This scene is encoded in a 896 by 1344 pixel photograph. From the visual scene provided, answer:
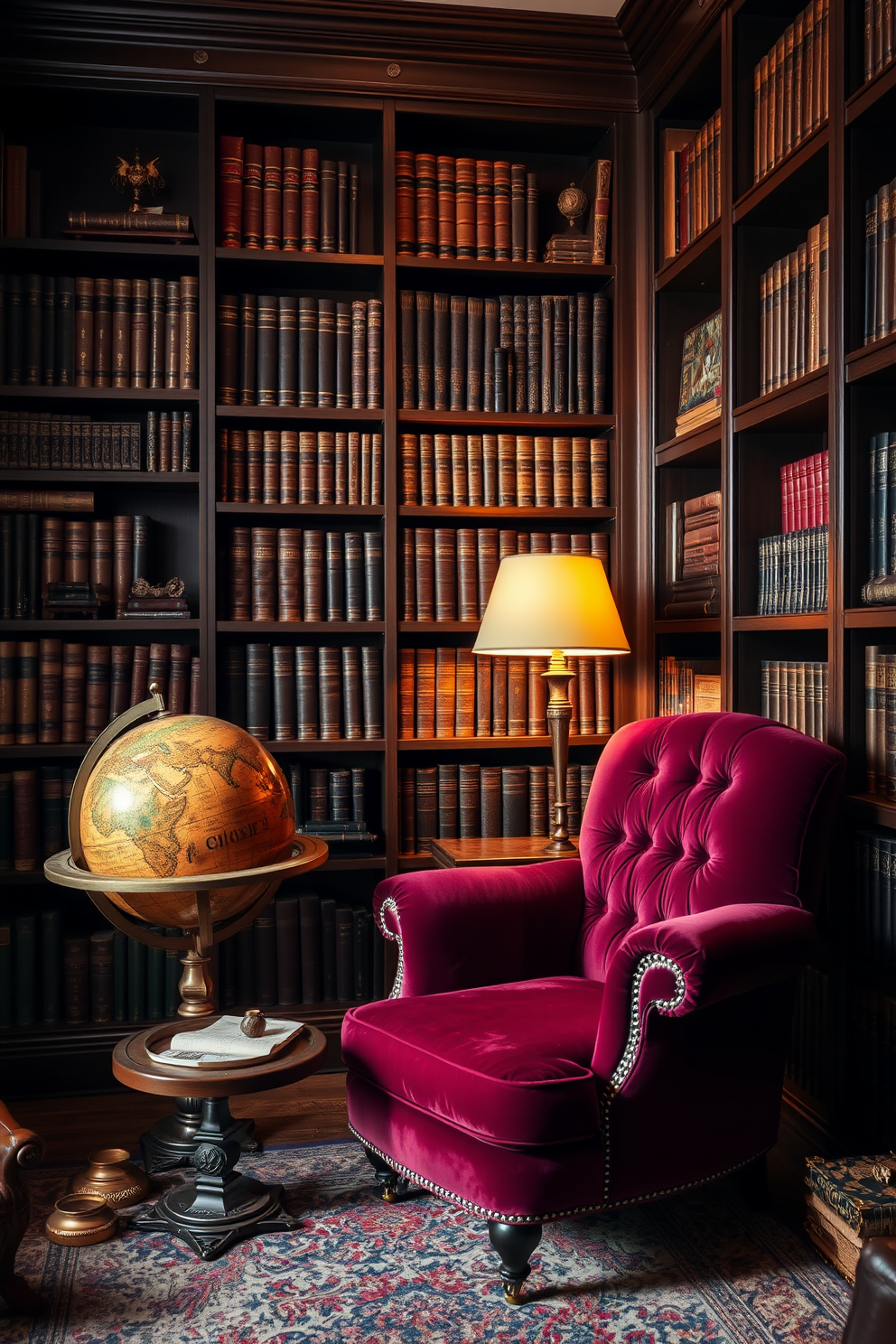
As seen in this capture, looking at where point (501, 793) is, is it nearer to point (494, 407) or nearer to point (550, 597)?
point (550, 597)

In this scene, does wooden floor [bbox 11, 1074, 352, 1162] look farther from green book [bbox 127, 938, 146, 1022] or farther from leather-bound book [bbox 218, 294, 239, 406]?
leather-bound book [bbox 218, 294, 239, 406]

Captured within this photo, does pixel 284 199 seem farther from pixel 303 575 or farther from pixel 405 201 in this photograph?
pixel 303 575

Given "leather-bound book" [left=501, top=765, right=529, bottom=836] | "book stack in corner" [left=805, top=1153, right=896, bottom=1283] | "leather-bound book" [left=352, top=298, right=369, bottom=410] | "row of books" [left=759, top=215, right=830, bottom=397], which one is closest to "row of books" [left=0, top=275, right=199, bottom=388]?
"leather-bound book" [left=352, top=298, right=369, bottom=410]

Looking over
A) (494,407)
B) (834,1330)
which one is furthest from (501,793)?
(834,1330)

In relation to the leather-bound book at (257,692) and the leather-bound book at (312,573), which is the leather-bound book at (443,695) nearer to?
the leather-bound book at (312,573)

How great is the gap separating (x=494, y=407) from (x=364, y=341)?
484 mm

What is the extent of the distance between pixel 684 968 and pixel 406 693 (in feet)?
5.87

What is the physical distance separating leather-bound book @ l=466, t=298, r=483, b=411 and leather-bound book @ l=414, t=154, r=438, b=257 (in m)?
0.23

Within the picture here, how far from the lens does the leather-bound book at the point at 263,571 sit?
3557 mm

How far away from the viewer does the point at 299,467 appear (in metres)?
3.57

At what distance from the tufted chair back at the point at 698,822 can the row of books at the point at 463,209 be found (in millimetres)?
1789

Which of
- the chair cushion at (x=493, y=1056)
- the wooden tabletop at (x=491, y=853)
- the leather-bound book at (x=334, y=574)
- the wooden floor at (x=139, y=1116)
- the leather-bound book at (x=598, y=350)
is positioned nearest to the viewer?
the chair cushion at (x=493, y=1056)

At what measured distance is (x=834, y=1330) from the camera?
204 centimetres

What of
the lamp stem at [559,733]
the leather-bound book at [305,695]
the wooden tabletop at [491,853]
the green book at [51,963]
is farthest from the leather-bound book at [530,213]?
the green book at [51,963]
